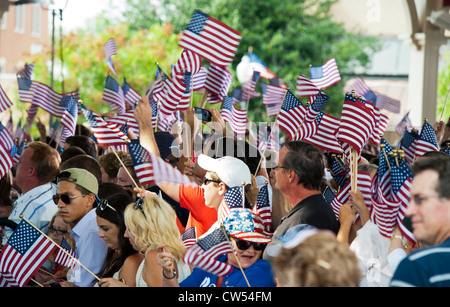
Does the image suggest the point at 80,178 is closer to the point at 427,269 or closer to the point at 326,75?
the point at 427,269

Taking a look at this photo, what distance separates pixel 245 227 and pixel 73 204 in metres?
1.74

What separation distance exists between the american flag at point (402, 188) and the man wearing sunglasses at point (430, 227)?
1.11 m

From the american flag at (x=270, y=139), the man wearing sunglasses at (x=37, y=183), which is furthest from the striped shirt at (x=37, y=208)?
the american flag at (x=270, y=139)

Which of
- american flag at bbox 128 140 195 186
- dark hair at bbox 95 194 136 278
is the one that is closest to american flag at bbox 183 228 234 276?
american flag at bbox 128 140 195 186

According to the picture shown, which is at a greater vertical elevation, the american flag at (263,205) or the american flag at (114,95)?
the american flag at (263,205)

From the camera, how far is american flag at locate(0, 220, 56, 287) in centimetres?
483

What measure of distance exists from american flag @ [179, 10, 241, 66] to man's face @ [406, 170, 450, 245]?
450 centimetres

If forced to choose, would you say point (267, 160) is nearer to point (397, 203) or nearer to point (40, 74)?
point (397, 203)

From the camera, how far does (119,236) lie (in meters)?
4.91

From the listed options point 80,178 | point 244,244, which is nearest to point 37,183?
point 80,178

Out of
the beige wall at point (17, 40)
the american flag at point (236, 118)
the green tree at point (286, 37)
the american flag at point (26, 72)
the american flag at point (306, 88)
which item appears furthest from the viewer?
the beige wall at point (17, 40)

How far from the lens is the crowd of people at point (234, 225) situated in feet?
9.89

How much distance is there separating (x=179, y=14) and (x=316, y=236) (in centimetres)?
3582

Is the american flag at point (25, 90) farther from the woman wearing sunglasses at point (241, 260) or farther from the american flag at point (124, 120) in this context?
the woman wearing sunglasses at point (241, 260)
